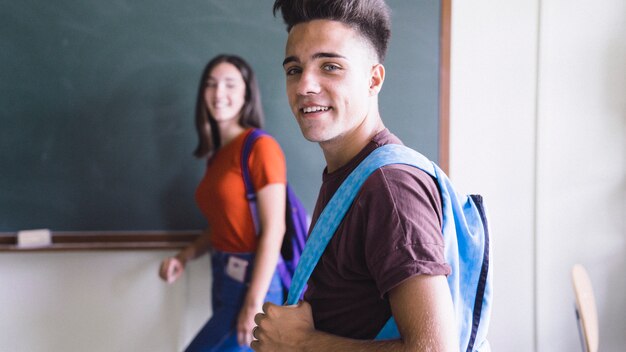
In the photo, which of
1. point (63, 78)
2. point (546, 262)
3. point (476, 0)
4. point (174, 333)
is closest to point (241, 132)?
point (63, 78)

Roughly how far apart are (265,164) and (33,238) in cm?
110

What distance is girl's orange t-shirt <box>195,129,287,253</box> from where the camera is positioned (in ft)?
6.18

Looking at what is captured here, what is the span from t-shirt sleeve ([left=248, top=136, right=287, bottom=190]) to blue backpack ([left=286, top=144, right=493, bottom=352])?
2.96 feet

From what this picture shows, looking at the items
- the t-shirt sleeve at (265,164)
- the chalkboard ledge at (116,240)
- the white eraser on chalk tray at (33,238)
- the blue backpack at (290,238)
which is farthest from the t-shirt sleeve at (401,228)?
the white eraser on chalk tray at (33,238)

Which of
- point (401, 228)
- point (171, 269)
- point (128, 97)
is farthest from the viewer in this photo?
point (128, 97)

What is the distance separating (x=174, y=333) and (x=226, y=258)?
0.63 metres

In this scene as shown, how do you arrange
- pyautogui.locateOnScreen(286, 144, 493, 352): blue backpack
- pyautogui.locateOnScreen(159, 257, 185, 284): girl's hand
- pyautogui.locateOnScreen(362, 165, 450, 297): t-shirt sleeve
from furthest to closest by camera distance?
pyautogui.locateOnScreen(159, 257, 185, 284): girl's hand < pyautogui.locateOnScreen(286, 144, 493, 352): blue backpack < pyautogui.locateOnScreen(362, 165, 450, 297): t-shirt sleeve

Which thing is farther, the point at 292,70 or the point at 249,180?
the point at 249,180

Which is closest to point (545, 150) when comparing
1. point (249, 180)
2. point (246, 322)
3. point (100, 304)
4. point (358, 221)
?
point (249, 180)

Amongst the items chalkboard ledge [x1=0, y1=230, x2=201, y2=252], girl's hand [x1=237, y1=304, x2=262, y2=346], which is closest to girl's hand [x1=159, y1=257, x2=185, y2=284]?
chalkboard ledge [x1=0, y1=230, x2=201, y2=252]

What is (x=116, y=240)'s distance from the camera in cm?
230

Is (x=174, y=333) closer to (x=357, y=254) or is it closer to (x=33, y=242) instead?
(x=33, y=242)

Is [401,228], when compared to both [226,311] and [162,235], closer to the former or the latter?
[226,311]

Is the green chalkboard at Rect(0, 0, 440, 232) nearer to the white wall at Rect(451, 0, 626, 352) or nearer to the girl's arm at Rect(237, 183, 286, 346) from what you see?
the white wall at Rect(451, 0, 626, 352)
